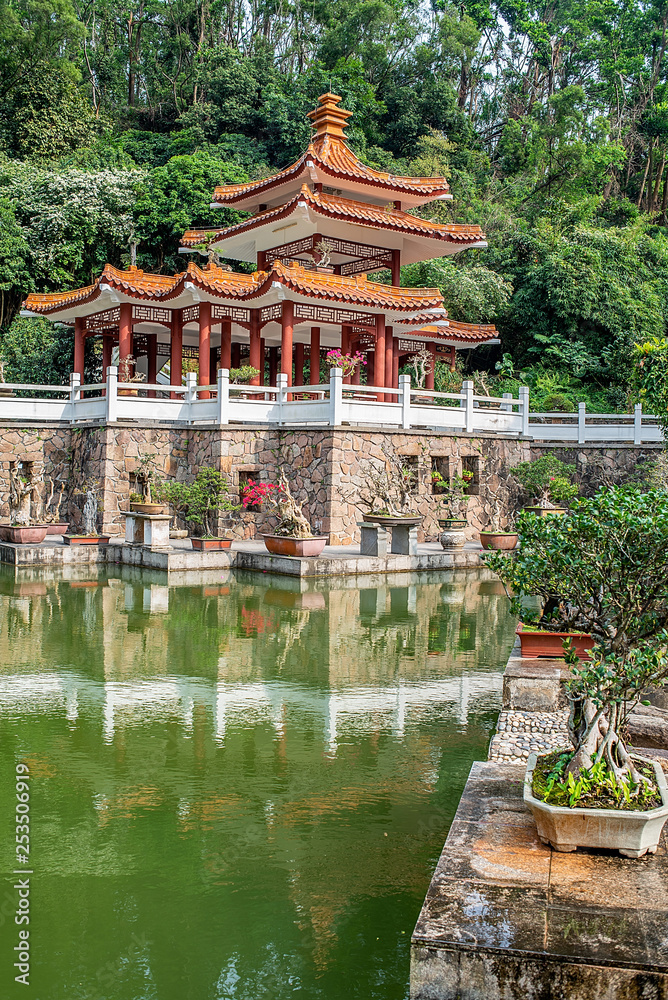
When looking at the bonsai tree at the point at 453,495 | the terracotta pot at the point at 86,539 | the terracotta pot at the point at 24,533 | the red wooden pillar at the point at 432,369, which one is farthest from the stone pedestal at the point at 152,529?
the red wooden pillar at the point at 432,369

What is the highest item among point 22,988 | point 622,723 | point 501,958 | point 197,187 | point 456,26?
point 456,26

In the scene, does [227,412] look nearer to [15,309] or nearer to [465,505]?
[465,505]

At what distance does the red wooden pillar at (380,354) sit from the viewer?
19.5 metres

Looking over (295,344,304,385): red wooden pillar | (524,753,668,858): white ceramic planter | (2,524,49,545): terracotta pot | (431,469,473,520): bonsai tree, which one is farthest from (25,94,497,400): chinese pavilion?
(524,753,668,858): white ceramic planter

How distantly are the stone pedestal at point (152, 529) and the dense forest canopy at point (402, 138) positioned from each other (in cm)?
1227

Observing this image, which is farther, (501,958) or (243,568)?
(243,568)

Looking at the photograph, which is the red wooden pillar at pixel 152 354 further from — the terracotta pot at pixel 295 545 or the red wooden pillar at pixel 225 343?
the terracotta pot at pixel 295 545

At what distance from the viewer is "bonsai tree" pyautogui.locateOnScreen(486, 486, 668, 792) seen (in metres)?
4.04

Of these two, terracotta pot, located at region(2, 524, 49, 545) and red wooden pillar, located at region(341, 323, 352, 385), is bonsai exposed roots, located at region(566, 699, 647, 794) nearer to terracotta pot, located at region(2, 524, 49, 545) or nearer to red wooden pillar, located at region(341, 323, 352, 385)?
terracotta pot, located at region(2, 524, 49, 545)

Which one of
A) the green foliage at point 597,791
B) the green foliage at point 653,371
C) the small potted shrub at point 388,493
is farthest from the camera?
the small potted shrub at point 388,493

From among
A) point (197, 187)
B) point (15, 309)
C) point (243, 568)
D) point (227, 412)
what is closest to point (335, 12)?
point (197, 187)

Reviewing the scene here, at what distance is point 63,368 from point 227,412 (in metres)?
11.4

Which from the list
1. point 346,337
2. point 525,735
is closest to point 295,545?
point 346,337

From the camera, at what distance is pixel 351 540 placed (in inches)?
662
